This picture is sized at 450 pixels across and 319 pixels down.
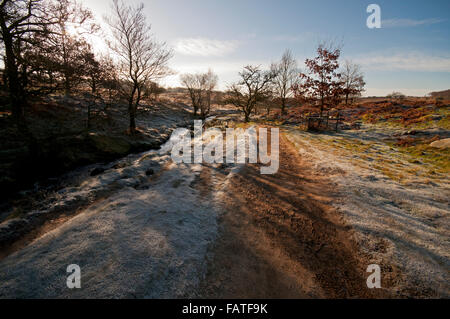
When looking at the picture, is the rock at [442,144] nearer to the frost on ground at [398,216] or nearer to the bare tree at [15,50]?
the frost on ground at [398,216]

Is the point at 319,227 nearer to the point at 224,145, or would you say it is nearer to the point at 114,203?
the point at 114,203

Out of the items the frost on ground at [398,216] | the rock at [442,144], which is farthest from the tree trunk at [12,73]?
the rock at [442,144]

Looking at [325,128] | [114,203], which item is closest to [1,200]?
[114,203]

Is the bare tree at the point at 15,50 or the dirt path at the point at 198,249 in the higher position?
the bare tree at the point at 15,50

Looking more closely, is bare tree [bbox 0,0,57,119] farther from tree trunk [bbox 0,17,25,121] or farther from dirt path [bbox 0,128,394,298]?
dirt path [bbox 0,128,394,298]

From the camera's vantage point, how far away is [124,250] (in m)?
4.18

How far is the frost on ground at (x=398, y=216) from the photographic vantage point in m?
3.58

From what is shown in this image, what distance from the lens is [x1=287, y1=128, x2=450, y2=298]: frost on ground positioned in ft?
11.7

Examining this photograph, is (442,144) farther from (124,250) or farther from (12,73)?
(12,73)

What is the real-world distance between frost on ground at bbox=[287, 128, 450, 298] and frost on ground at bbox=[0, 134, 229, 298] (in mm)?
4275

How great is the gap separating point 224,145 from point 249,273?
11.1 meters

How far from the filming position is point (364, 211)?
18.5ft

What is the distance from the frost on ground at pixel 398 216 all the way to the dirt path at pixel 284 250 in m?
0.46

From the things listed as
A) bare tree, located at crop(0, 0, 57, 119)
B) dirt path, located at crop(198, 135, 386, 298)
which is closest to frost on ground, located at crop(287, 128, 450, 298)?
dirt path, located at crop(198, 135, 386, 298)
